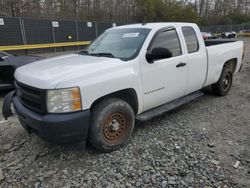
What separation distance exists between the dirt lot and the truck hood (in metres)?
0.94

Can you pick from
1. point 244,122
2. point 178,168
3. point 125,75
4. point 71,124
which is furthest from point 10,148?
point 244,122

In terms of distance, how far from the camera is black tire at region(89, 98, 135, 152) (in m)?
3.13

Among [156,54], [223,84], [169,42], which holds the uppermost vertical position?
[169,42]

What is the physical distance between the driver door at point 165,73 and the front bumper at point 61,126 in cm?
119

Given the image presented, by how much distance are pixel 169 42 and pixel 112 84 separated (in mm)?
1605

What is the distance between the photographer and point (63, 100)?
109 inches

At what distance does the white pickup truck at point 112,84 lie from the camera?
2805 mm

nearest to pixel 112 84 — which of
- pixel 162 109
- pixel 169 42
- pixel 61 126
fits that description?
pixel 61 126

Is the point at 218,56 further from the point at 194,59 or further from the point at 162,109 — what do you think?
the point at 162,109

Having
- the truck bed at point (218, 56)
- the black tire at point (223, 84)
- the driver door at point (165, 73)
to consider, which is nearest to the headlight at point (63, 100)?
the driver door at point (165, 73)

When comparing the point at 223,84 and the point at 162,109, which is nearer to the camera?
the point at 162,109

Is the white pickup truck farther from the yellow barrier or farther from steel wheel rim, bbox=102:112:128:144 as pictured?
the yellow barrier

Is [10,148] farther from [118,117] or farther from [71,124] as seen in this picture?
[118,117]

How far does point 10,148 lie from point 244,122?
13.4 ft
